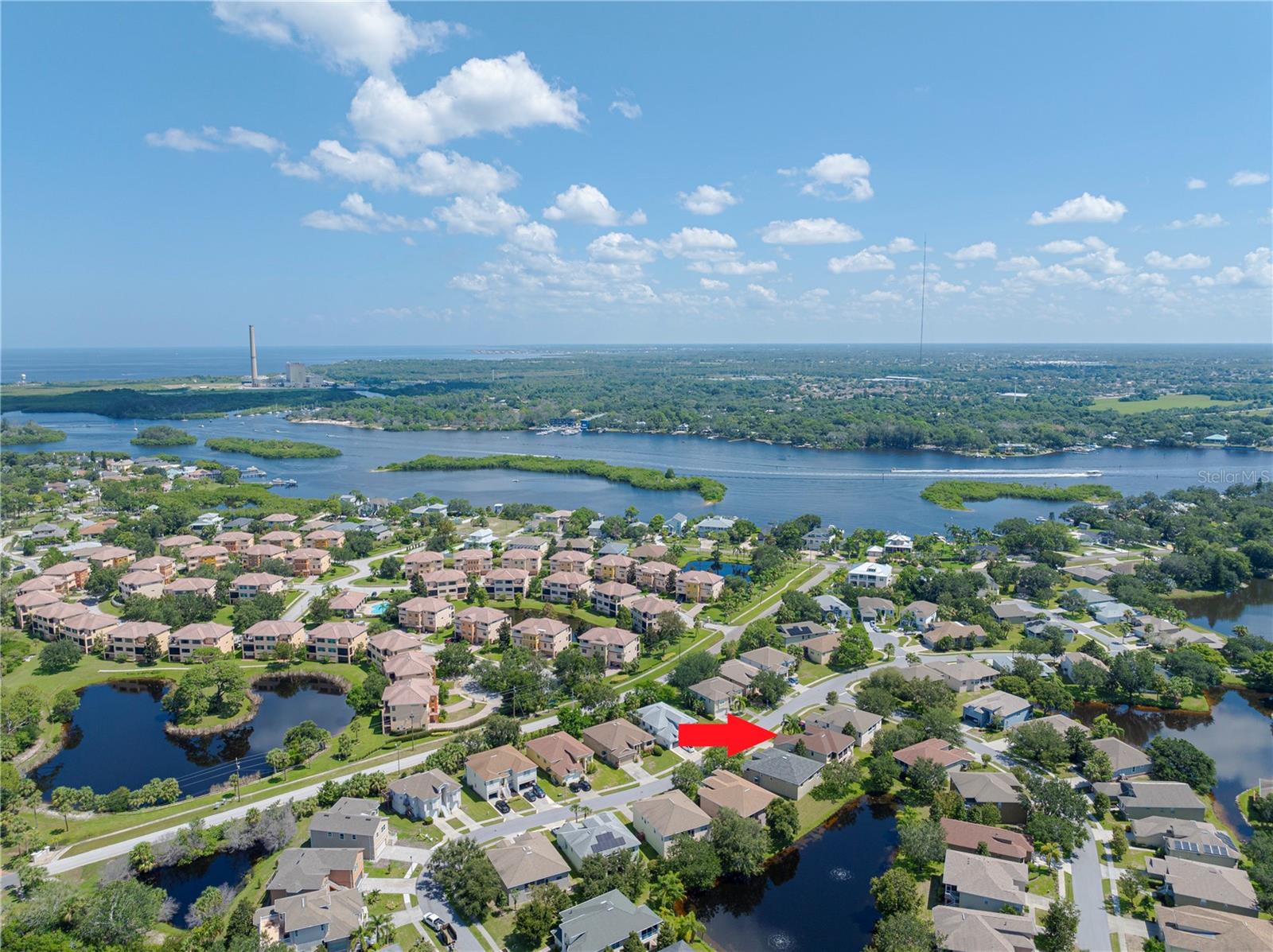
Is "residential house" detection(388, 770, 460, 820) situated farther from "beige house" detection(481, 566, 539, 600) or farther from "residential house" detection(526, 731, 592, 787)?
"beige house" detection(481, 566, 539, 600)

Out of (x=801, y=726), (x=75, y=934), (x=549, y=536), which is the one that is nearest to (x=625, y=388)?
(x=549, y=536)

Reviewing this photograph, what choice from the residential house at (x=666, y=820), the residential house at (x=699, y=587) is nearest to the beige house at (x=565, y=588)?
the residential house at (x=699, y=587)

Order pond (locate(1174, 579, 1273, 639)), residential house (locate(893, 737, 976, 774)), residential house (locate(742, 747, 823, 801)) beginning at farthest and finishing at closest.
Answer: pond (locate(1174, 579, 1273, 639)) → residential house (locate(893, 737, 976, 774)) → residential house (locate(742, 747, 823, 801))

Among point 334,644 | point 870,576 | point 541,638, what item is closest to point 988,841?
point 541,638

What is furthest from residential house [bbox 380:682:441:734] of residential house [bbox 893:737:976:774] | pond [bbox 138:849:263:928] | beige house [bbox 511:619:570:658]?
residential house [bbox 893:737:976:774]

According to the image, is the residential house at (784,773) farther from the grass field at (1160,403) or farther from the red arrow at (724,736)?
the grass field at (1160,403)

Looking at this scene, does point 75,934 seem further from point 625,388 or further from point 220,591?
point 625,388
